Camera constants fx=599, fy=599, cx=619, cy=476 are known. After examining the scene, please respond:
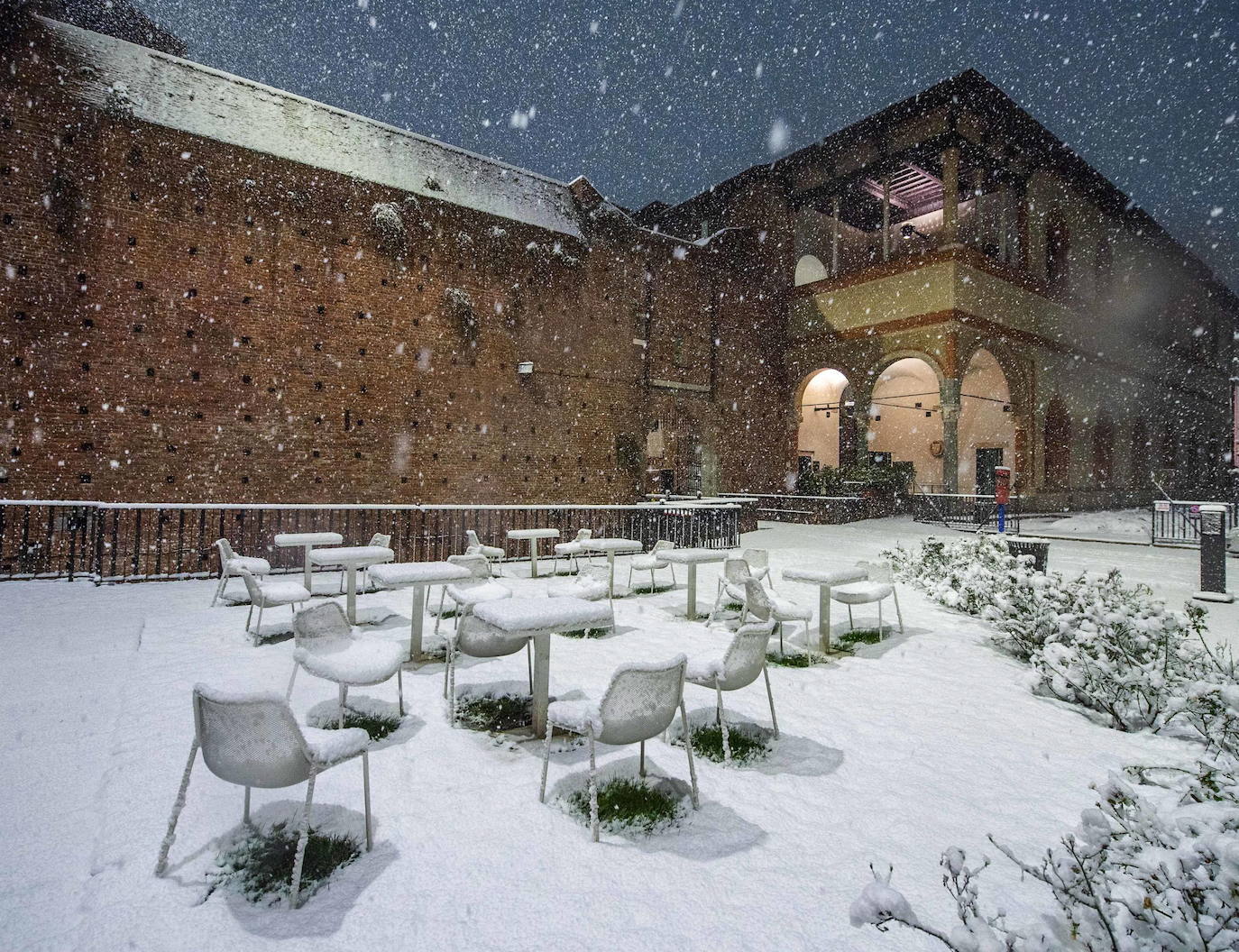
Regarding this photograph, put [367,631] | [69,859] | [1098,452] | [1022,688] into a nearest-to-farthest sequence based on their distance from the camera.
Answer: [69,859] < [1022,688] < [367,631] < [1098,452]

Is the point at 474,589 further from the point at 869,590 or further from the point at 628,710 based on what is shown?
the point at 869,590

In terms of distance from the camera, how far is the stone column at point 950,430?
17.6m

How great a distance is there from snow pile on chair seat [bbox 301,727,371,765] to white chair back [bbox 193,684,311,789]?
0.05m

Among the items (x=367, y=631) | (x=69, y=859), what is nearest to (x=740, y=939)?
(x=69, y=859)

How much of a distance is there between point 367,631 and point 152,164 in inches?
416

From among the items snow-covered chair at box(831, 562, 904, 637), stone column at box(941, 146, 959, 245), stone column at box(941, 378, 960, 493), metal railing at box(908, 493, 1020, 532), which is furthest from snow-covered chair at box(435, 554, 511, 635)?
stone column at box(941, 146, 959, 245)

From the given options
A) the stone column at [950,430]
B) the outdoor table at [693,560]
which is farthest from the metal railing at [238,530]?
the stone column at [950,430]

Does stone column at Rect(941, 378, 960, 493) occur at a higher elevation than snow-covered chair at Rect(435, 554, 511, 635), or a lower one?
higher

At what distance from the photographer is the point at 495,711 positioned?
161 inches

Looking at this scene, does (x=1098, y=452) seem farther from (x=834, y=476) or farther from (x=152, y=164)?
(x=152, y=164)

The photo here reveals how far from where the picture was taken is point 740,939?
2.08 meters

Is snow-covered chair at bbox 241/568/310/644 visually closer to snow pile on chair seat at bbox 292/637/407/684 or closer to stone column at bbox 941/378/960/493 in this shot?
snow pile on chair seat at bbox 292/637/407/684

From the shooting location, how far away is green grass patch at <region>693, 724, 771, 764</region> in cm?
346

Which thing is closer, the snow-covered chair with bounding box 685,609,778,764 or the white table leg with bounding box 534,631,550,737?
the snow-covered chair with bounding box 685,609,778,764
